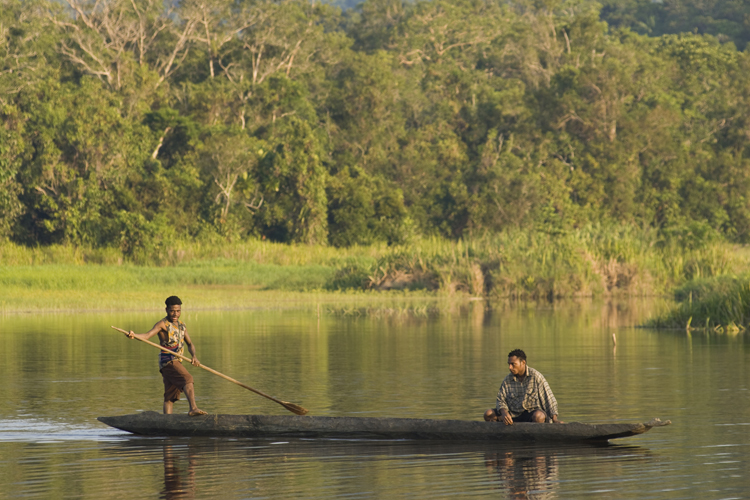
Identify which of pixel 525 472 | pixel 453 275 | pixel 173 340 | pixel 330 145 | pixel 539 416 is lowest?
pixel 525 472

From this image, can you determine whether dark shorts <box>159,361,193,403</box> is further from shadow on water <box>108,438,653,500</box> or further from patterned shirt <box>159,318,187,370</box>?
shadow on water <box>108,438,653,500</box>

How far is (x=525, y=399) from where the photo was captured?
1266 centimetres

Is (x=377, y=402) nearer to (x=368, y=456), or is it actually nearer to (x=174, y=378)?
(x=174, y=378)

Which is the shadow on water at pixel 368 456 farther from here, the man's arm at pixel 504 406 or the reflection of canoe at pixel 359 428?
the man's arm at pixel 504 406

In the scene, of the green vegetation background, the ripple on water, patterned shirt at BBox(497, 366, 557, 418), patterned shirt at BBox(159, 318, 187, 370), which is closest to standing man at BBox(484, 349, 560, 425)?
patterned shirt at BBox(497, 366, 557, 418)

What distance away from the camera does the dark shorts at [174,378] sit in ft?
45.6

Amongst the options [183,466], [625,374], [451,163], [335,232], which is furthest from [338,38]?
[183,466]

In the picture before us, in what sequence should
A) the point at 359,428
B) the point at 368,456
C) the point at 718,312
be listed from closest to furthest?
the point at 368,456 → the point at 359,428 → the point at 718,312

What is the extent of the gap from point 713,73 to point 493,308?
149 ft

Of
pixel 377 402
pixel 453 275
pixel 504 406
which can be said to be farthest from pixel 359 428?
pixel 453 275

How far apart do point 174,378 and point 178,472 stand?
98.6 inches

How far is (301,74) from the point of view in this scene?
70.0 m

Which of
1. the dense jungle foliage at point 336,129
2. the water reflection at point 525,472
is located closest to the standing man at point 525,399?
the water reflection at point 525,472

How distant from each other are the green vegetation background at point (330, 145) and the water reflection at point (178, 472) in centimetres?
3003
